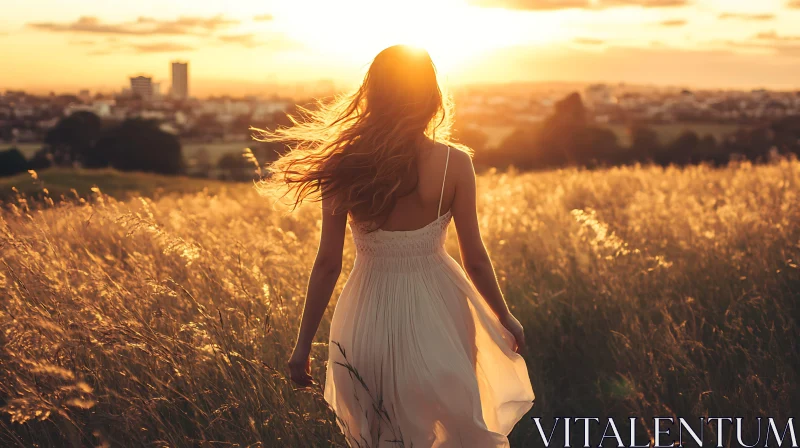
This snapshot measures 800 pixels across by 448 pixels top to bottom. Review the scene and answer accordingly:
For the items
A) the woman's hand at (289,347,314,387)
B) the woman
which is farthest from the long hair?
the woman's hand at (289,347,314,387)

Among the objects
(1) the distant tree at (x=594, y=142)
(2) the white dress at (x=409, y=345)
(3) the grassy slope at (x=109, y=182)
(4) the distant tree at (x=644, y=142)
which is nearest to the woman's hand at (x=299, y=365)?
(2) the white dress at (x=409, y=345)

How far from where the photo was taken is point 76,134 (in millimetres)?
45562

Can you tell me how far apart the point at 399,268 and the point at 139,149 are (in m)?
47.5

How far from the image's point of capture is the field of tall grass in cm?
305

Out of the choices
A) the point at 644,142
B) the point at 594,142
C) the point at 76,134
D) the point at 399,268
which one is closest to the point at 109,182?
the point at 399,268

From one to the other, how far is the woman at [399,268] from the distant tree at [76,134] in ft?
151

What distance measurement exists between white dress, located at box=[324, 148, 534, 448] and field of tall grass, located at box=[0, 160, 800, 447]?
0.29 metres

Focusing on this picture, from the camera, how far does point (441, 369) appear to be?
2.55 meters

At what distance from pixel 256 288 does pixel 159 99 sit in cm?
6935

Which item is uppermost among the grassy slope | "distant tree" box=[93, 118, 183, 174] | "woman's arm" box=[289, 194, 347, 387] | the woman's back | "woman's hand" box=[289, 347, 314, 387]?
the woman's back

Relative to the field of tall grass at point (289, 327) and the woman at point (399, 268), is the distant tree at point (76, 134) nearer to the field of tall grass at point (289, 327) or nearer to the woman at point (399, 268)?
the field of tall grass at point (289, 327)

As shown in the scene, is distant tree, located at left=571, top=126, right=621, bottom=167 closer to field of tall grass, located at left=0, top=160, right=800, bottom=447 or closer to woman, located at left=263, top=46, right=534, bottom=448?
field of tall grass, located at left=0, top=160, right=800, bottom=447

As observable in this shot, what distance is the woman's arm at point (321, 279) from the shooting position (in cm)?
257

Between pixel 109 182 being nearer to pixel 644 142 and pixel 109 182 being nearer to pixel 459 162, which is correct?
pixel 459 162
